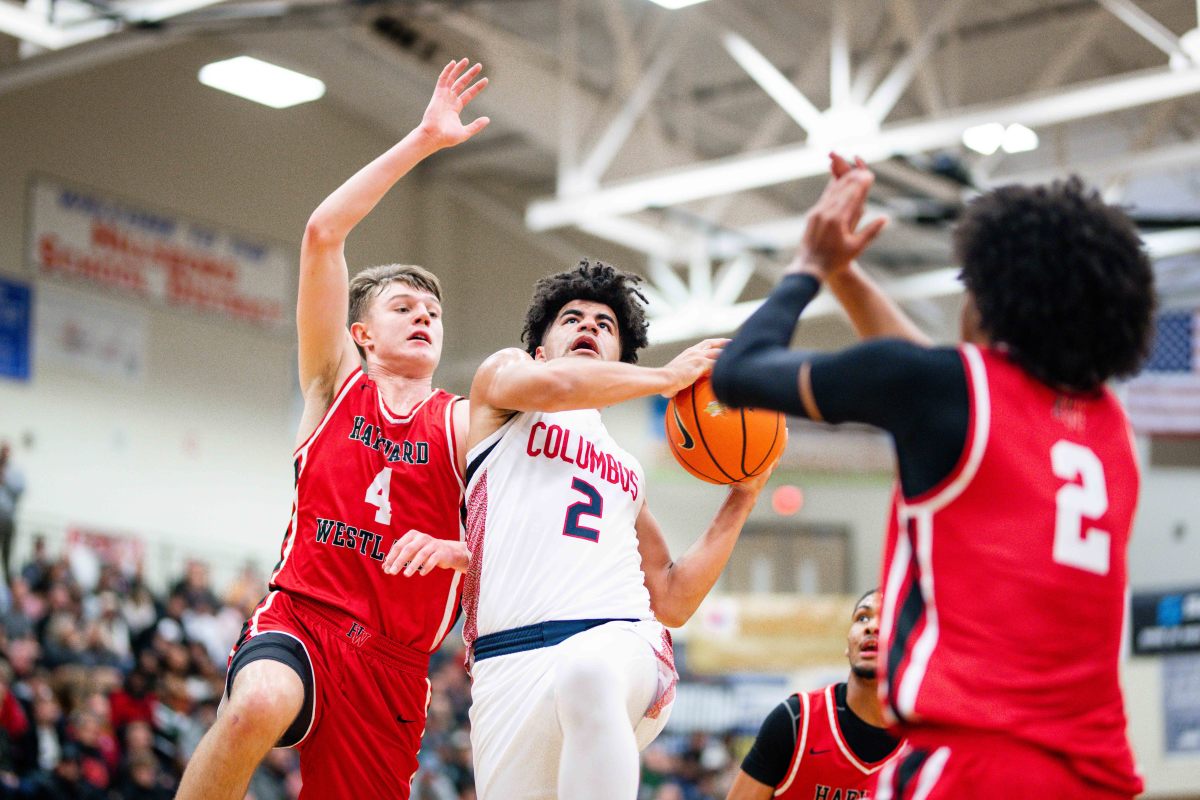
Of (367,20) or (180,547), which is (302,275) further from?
(180,547)

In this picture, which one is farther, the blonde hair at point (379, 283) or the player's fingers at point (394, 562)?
the blonde hair at point (379, 283)

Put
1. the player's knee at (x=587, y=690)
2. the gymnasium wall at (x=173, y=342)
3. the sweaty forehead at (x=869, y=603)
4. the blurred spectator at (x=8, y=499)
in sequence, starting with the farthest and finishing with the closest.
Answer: the gymnasium wall at (x=173, y=342)
the blurred spectator at (x=8, y=499)
the sweaty forehead at (x=869, y=603)
the player's knee at (x=587, y=690)

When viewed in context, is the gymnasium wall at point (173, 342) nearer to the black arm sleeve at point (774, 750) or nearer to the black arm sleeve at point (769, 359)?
the black arm sleeve at point (774, 750)

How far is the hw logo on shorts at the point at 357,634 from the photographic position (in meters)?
4.93

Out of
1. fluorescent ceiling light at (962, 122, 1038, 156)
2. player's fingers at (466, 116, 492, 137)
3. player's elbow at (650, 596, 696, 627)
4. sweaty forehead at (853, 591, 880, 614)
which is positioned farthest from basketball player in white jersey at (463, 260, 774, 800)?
fluorescent ceiling light at (962, 122, 1038, 156)

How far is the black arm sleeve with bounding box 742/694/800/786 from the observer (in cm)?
529

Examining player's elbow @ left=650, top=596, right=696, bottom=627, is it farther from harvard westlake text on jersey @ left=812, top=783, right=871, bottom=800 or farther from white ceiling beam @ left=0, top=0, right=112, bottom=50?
white ceiling beam @ left=0, top=0, right=112, bottom=50

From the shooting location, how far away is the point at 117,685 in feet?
47.7

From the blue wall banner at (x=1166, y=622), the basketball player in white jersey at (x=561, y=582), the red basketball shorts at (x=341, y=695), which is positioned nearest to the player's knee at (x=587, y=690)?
the basketball player in white jersey at (x=561, y=582)

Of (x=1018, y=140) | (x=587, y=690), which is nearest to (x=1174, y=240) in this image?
(x=1018, y=140)

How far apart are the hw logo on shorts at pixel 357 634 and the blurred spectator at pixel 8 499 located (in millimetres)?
11240

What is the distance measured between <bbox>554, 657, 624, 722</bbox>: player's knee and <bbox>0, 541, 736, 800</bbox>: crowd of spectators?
10.0 m

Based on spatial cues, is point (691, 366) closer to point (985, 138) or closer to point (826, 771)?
point (826, 771)

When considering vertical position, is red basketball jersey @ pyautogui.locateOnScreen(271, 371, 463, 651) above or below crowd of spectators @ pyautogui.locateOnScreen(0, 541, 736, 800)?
above
